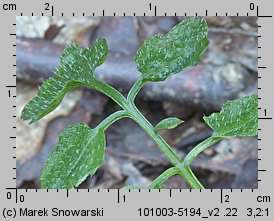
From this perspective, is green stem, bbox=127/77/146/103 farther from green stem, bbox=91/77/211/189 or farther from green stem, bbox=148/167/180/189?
green stem, bbox=148/167/180/189

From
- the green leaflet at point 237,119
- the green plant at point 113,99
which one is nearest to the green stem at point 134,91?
the green plant at point 113,99

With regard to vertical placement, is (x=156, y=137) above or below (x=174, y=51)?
below

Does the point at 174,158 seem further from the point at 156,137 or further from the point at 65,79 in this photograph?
the point at 65,79

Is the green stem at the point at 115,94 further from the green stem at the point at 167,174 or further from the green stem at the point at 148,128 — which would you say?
the green stem at the point at 167,174

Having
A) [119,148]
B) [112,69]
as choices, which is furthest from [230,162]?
[112,69]

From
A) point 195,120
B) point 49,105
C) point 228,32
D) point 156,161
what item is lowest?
point 156,161

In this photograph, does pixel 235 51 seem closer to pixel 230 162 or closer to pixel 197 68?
pixel 197 68

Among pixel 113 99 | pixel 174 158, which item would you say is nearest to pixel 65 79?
pixel 113 99
